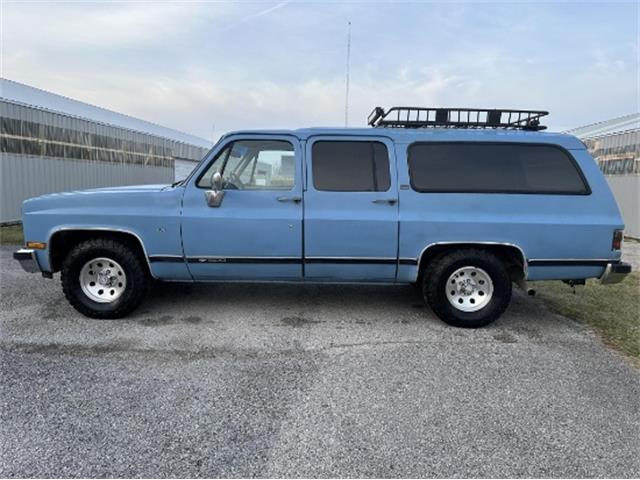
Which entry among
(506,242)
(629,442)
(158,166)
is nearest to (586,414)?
(629,442)

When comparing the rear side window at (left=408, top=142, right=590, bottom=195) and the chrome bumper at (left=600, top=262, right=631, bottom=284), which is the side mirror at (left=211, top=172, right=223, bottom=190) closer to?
the rear side window at (left=408, top=142, right=590, bottom=195)

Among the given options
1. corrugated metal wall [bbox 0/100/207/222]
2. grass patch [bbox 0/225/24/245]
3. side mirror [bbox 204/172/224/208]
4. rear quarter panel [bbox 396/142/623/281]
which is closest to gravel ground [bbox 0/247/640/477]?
rear quarter panel [bbox 396/142/623/281]

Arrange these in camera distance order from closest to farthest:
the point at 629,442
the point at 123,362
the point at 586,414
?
1. the point at 629,442
2. the point at 586,414
3. the point at 123,362

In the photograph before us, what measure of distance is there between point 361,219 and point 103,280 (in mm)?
2751

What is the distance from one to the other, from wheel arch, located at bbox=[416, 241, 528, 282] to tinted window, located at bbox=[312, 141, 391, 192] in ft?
2.60

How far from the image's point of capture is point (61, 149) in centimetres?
1379

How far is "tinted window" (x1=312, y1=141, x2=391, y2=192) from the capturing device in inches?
178

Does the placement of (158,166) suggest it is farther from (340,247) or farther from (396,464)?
(396,464)

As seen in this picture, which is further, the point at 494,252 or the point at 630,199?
the point at 630,199

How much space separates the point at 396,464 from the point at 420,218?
2520 millimetres

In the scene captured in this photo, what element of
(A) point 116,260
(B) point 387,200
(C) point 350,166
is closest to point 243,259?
(A) point 116,260

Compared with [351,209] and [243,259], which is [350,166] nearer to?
[351,209]

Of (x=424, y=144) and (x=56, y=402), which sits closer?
(x=56, y=402)

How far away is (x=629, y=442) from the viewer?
2.69m
